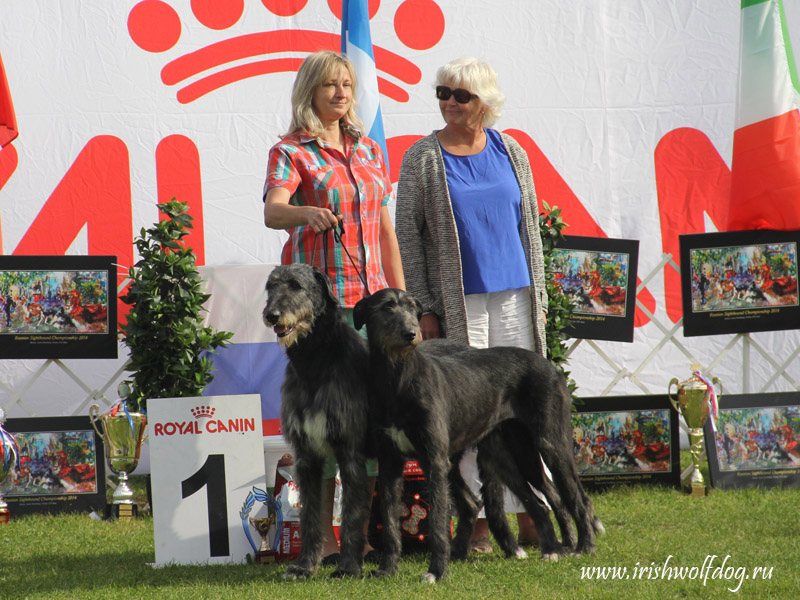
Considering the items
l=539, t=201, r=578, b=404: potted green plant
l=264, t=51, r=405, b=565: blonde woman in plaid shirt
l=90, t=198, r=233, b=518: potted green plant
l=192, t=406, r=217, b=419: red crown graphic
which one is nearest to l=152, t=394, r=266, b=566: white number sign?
l=192, t=406, r=217, b=419: red crown graphic

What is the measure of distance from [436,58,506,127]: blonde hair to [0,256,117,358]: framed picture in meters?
2.67

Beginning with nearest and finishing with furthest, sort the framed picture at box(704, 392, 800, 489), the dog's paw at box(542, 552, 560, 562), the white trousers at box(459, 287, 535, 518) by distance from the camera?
the dog's paw at box(542, 552, 560, 562) < the white trousers at box(459, 287, 535, 518) < the framed picture at box(704, 392, 800, 489)

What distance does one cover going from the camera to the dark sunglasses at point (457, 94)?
351 centimetres

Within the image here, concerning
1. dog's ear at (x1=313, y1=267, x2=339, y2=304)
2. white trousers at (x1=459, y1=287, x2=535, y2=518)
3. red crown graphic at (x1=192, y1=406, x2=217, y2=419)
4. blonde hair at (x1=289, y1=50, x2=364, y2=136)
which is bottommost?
red crown graphic at (x1=192, y1=406, x2=217, y2=419)

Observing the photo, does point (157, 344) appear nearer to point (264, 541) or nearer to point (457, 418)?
point (264, 541)

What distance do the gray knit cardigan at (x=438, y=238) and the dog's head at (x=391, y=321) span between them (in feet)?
1.51

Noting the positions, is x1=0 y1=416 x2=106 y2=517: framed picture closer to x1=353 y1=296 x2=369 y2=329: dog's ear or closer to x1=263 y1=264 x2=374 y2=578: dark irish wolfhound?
x1=263 y1=264 x2=374 y2=578: dark irish wolfhound

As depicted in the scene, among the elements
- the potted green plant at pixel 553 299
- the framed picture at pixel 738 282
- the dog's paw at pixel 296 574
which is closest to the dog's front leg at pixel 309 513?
the dog's paw at pixel 296 574

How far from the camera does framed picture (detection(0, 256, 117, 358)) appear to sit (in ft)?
16.8

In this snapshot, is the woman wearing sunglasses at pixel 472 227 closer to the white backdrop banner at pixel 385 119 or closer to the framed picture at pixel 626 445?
the framed picture at pixel 626 445

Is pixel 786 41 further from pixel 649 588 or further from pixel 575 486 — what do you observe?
pixel 649 588

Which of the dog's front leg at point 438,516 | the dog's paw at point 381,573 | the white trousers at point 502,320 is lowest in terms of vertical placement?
the dog's paw at point 381,573

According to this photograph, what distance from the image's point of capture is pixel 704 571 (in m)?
3.12

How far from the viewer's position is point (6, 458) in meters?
4.57
